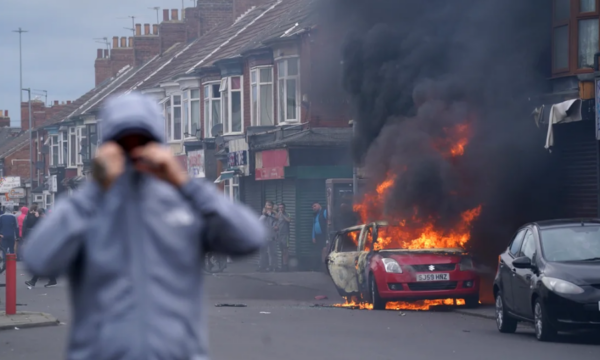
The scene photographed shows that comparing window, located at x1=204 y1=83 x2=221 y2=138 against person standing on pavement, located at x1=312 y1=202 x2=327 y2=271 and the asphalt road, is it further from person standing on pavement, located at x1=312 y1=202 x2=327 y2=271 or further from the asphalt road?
the asphalt road

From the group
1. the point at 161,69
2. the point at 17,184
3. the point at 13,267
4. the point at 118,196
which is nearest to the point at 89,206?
the point at 118,196

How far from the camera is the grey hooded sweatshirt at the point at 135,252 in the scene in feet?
9.50

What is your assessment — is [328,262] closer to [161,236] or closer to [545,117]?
[545,117]

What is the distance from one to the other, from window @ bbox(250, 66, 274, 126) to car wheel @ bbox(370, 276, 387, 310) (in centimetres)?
1806

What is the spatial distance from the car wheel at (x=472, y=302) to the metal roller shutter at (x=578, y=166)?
15.8ft

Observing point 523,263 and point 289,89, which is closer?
point 523,263

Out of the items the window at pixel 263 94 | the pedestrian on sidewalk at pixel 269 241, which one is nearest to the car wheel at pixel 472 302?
the pedestrian on sidewalk at pixel 269 241

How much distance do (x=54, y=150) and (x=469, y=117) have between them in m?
50.6

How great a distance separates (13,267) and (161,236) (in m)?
11.9

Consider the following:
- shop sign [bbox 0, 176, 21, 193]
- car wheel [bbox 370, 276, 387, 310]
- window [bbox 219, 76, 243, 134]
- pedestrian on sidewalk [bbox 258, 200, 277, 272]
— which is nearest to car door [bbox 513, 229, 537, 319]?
car wheel [bbox 370, 276, 387, 310]

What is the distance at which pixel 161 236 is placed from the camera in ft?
9.75

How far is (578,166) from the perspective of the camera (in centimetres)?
1981

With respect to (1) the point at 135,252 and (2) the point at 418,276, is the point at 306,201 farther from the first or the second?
(1) the point at 135,252

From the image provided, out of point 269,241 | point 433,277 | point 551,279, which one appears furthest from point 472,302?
point 269,241
